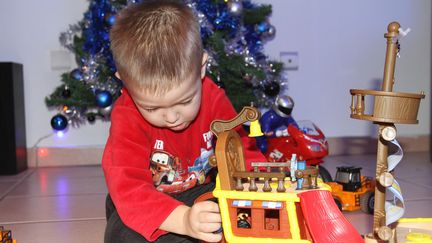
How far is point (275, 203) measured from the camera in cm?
61

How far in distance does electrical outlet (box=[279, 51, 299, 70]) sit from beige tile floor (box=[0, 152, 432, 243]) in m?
0.41

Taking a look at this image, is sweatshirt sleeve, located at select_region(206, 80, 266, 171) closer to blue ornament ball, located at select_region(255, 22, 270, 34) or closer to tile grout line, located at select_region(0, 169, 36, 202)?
tile grout line, located at select_region(0, 169, 36, 202)

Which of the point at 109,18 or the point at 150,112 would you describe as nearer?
the point at 150,112

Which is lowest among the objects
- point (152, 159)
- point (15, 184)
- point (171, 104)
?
point (15, 184)

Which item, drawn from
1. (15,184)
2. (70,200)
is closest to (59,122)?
(15,184)

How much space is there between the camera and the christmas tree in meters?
1.65

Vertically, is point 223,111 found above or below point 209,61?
below

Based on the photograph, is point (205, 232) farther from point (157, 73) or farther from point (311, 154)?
point (311, 154)

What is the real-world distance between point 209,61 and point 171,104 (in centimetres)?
89

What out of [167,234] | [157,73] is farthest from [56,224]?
[157,73]

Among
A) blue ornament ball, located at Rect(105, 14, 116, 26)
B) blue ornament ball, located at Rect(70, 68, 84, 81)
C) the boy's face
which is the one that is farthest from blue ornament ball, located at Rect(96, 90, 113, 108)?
the boy's face

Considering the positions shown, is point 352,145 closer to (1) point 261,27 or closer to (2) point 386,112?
(1) point 261,27

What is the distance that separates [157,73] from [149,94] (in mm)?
36

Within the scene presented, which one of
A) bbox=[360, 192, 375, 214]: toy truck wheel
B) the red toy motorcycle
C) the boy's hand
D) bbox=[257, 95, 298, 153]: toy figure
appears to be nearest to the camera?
the boy's hand
